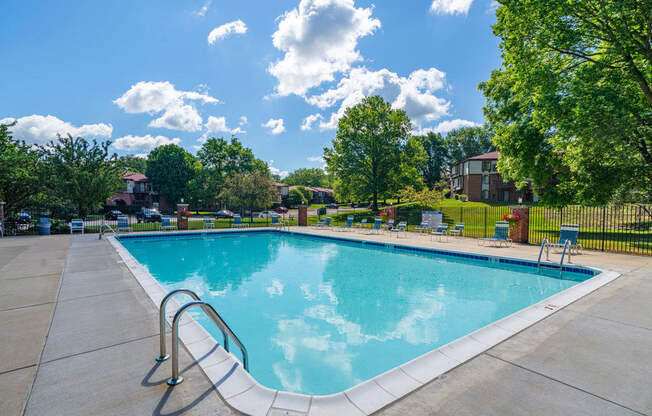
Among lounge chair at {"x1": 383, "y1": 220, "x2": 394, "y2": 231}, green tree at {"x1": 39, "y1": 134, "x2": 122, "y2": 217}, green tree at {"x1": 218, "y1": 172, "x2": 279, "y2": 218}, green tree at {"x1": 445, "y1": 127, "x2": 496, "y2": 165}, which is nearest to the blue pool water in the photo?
lounge chair at {"x1": 383, "y1": 220, "x2": 394, "y2": 231}

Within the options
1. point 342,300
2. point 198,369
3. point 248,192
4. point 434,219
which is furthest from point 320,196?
point 198,369

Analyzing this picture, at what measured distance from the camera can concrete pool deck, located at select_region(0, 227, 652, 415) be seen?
2506 mm

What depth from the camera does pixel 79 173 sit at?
19.0 m

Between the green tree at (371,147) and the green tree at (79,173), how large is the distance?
22.0 metres

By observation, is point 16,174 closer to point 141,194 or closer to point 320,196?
point 141,194

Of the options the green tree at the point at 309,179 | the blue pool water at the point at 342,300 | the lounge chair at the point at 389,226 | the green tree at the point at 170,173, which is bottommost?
the blue pool water at the point at 342,300

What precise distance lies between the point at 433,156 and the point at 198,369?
6413 cm

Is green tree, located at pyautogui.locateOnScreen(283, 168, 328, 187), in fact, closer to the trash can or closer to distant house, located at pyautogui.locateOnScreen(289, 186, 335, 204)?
distant house, located at pyautogui.locateOnScreen(289, 186, 335, 204)

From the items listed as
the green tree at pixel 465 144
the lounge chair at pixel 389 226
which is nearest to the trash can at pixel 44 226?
the lounge chair at pixel 389 226

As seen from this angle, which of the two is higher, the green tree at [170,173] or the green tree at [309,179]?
the green tree at [309,179]

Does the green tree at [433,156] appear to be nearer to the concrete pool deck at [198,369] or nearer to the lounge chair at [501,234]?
the lounge chair at [501,234]

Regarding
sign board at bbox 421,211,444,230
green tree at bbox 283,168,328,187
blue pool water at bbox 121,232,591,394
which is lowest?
blue pool water at bbox 121,232,591,394

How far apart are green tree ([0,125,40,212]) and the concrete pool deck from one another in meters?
16.3

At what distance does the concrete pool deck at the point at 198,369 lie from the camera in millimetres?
2506
